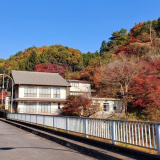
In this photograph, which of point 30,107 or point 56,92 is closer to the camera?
point 30,107

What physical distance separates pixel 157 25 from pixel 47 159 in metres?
57.2

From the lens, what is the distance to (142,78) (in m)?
27.9

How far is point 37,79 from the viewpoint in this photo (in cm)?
3797

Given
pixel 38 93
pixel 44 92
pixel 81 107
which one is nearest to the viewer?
pixel 81 107

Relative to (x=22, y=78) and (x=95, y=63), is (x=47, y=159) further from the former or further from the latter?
(x=95, y=63)

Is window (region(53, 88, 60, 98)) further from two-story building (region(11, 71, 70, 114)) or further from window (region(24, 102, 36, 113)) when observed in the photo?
window (region(24, 102, 36, 113))

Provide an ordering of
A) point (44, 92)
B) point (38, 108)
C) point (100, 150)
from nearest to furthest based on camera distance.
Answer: point (100, 150)
point (38, 108)
point (44, 92)

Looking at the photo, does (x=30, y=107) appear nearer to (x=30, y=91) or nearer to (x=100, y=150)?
(x=30, y=91)

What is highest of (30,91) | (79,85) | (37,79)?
(37,79)

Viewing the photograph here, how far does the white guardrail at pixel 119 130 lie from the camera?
5.34 meters

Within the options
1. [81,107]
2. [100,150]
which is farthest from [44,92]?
[100,150]

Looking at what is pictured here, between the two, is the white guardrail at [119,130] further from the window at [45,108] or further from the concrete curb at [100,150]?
the window at [45,108]

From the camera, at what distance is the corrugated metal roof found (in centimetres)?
3617

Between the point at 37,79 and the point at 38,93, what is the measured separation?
3001 mm
